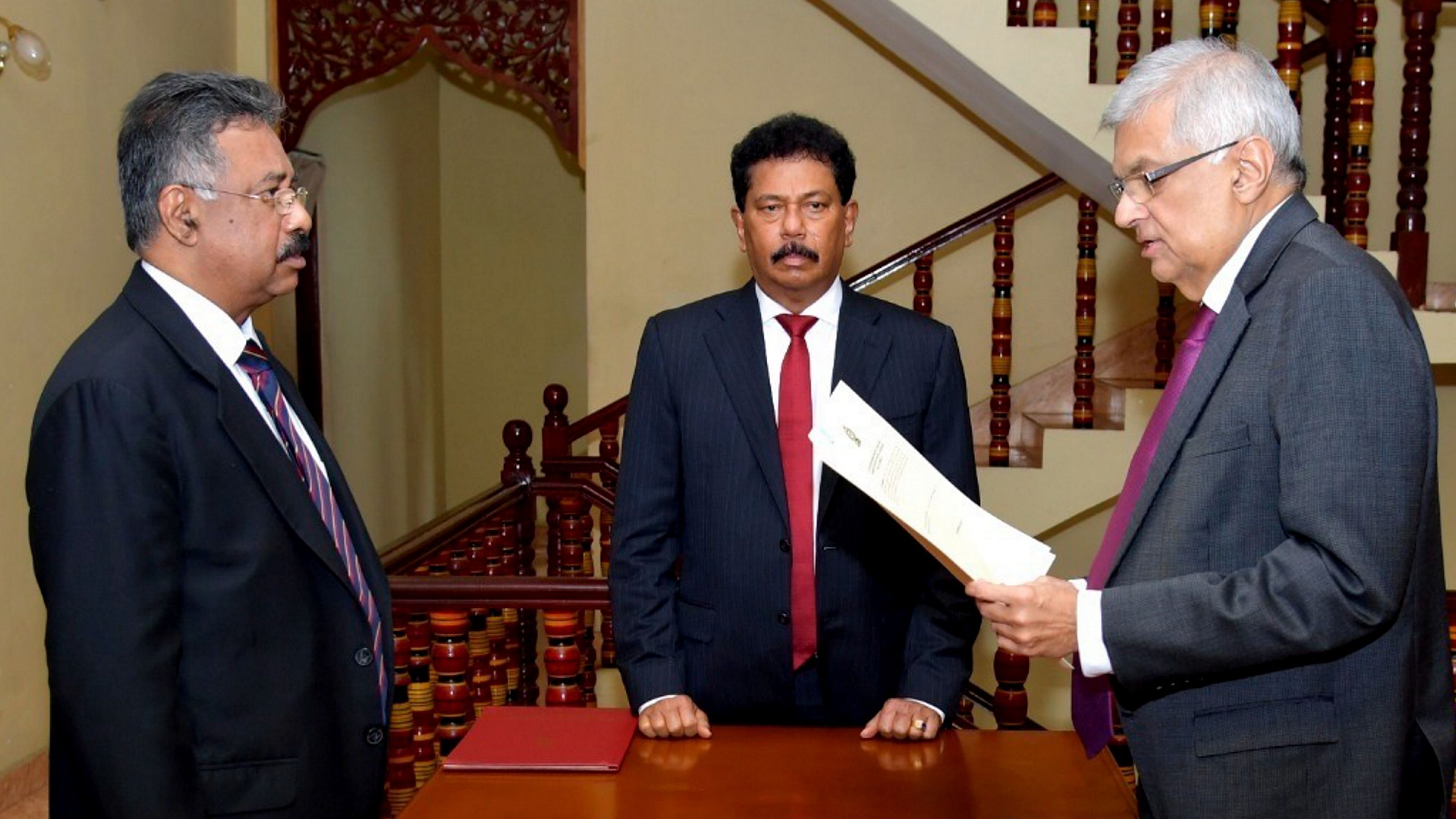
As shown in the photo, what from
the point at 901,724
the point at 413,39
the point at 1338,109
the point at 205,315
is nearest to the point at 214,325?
the point at 205,315

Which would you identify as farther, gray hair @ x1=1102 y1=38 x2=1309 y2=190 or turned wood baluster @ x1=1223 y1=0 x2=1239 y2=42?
turned wood baluster @ x1=1223 y1=0 x2=1239 y2=42

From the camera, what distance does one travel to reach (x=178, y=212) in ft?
5.74

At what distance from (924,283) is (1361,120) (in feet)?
5.83

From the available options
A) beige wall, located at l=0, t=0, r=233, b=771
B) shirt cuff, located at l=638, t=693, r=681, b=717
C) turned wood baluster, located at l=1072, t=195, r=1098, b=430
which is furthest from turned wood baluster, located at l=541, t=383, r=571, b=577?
shirt cuff, located at l=638, t=693, r=681, b=717

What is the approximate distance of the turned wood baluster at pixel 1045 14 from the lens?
189 inches

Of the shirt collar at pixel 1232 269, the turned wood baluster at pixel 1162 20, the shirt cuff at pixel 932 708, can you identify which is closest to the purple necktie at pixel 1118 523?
the shirt collar at pixel 1232 269

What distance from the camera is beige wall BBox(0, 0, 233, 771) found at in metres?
4.12

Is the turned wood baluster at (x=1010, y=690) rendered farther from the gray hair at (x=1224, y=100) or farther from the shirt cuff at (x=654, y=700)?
the gray hair at (x=1224, y=100)

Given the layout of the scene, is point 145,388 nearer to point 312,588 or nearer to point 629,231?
point 312,588

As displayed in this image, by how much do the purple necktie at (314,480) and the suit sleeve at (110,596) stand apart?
0.85 feet

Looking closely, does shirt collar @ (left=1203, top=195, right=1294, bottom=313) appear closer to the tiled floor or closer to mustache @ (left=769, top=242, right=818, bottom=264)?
mustache @ (left=769, top=242, right=818, bottom=264)

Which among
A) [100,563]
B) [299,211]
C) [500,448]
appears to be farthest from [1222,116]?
[500,448]

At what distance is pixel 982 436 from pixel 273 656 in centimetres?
498

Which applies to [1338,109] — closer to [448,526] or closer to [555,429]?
[555,429]
